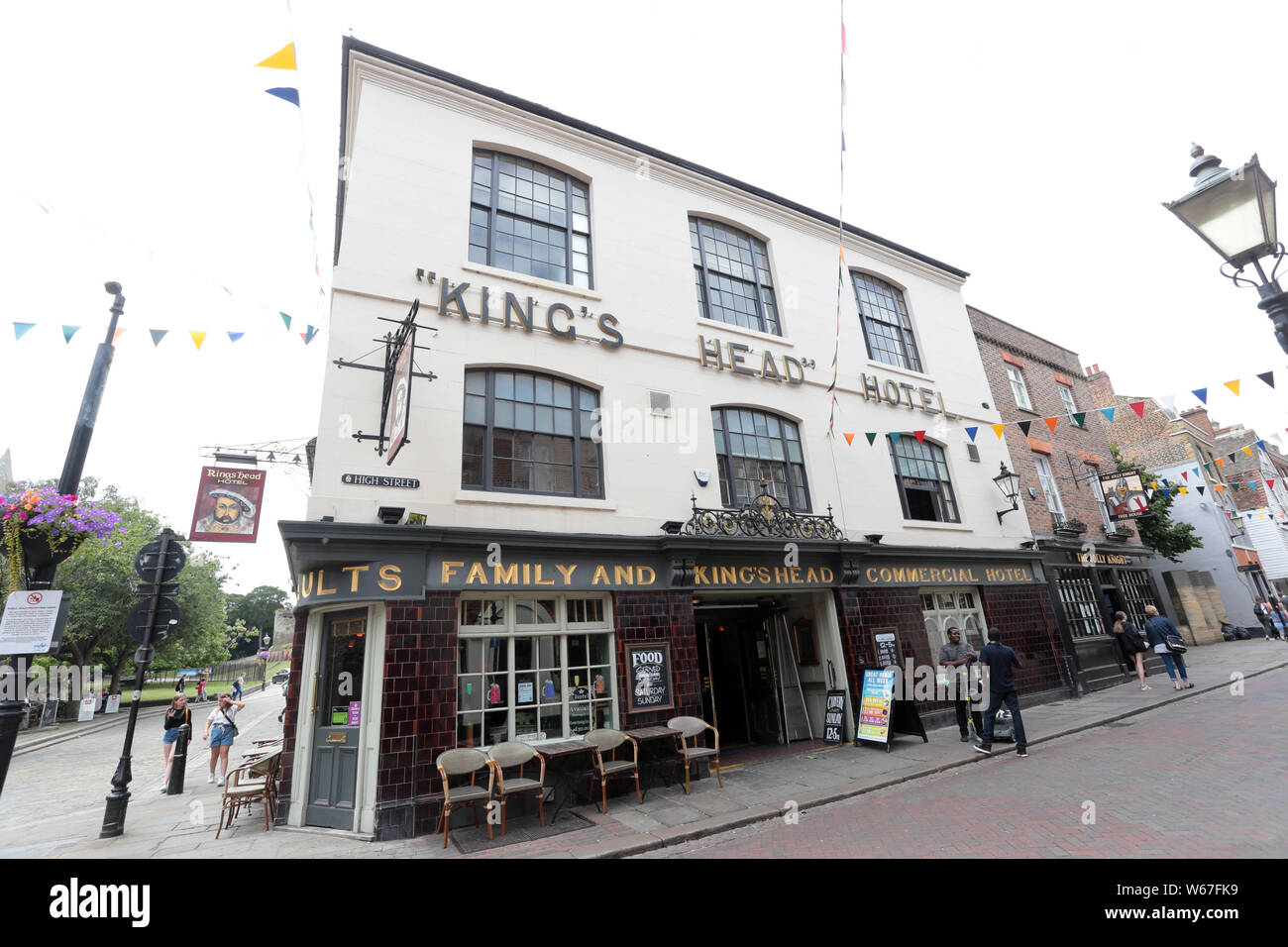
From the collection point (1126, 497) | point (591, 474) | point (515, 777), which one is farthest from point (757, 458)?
point (1126, 497)

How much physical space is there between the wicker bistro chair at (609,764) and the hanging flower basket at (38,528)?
21.2 feet

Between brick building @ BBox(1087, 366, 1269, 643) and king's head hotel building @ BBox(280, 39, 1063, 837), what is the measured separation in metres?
14.0

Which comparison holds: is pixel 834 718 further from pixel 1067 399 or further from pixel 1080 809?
pixel 1067 399

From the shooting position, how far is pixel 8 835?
770 cm

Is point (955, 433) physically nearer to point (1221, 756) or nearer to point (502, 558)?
point (1221, 756)

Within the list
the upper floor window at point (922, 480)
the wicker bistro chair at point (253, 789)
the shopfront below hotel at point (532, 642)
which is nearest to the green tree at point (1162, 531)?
the upper floor window at point (922, 480)

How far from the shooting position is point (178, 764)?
10.5 meters

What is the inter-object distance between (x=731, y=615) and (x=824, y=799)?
16.8ft

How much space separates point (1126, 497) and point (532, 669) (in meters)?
18.6

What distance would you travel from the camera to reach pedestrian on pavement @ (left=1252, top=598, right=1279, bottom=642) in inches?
869

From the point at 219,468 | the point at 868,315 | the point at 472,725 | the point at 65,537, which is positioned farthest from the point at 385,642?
the point at 868,315

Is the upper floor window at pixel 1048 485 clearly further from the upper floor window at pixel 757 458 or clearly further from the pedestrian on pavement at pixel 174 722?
the pedestrian on pavement at pixel 174 722

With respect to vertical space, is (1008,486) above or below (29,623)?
above
